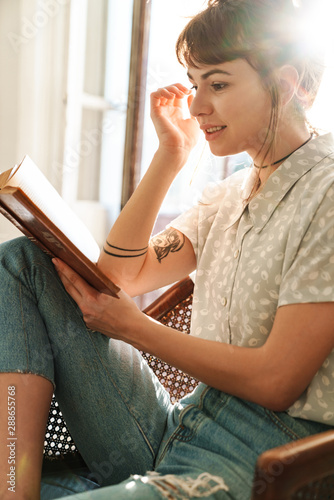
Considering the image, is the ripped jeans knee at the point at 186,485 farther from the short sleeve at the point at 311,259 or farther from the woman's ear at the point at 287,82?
the woman's ear at the point at 287,82

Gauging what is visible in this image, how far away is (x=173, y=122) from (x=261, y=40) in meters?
0.32

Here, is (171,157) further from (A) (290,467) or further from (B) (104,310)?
(A) (290,467)

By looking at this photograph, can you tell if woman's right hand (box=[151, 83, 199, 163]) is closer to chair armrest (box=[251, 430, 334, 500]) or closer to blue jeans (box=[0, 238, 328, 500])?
blue jeans (box=[0, 238, 328, 500])

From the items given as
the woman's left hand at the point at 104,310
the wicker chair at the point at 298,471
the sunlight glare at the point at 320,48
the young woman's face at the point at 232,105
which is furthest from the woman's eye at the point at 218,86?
the wicker chair at the point at 298,471

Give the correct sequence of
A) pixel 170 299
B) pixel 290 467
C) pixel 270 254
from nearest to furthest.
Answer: pixel 290 467 < pixel 270 254 < pixel 170 299

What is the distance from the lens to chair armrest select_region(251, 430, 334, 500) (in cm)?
60

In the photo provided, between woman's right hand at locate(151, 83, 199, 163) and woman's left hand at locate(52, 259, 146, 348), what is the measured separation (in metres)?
0.38

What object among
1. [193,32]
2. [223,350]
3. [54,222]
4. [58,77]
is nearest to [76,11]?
[58,77]

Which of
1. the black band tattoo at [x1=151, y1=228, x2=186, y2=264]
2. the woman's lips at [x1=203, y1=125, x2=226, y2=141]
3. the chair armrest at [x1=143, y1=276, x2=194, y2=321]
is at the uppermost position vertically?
the woman's lips at [x1=203, y1=125, x2=226, y2=141]

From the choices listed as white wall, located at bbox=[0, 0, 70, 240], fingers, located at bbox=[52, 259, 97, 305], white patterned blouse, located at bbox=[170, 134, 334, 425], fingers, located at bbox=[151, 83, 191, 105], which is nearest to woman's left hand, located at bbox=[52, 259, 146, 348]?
fingers, located at bbox=[52, 259, 97, 305]

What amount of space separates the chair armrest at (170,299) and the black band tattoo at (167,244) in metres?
0.13

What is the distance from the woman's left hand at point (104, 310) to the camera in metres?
0.97

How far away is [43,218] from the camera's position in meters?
0.87

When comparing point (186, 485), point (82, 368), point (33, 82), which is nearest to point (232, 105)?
point (82, 368)
